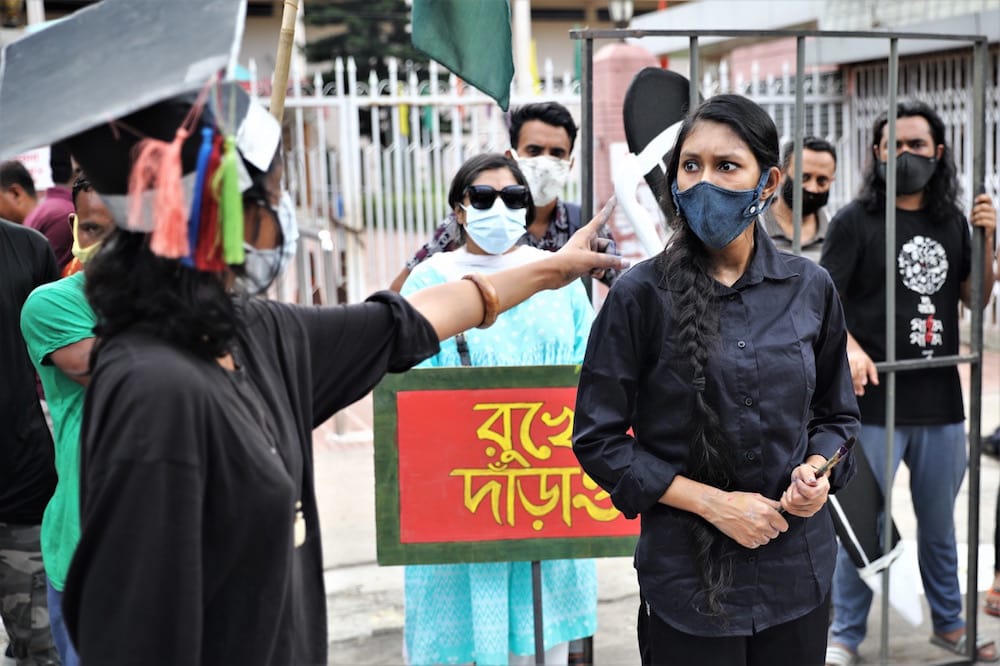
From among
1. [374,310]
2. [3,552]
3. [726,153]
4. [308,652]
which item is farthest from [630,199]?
[3,552]

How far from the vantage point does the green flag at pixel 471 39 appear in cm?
280

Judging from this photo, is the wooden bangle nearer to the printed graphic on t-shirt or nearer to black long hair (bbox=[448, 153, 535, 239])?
black long hair (bbox=[448, 153, 535, 239])

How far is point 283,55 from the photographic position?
6.95 feet

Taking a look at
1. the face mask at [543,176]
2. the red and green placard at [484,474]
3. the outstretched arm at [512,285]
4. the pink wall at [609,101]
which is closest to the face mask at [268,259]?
the outstretched arm at [512,285]

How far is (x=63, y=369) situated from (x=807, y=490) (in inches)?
69.0

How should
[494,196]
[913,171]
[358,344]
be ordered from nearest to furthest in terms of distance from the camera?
[358,344] → [494,196] → [913,171]

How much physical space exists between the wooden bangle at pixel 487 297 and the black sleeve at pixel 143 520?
2.39ft

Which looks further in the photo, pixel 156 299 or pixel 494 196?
pixel 494 196

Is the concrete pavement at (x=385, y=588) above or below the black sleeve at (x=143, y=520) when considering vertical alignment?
below

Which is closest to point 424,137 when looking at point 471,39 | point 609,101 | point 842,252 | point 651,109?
point 609,101

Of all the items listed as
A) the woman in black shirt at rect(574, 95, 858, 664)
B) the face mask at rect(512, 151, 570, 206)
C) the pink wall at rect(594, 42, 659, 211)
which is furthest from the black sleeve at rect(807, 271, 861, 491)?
the pink wall at rect(594, 42, 659, 211)

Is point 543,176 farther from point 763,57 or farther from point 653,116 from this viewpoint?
point 763,57

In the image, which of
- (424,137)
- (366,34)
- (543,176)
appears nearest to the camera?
(543,176)

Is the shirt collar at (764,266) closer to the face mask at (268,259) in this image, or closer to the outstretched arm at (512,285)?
the outstretched arm at (512,285)
